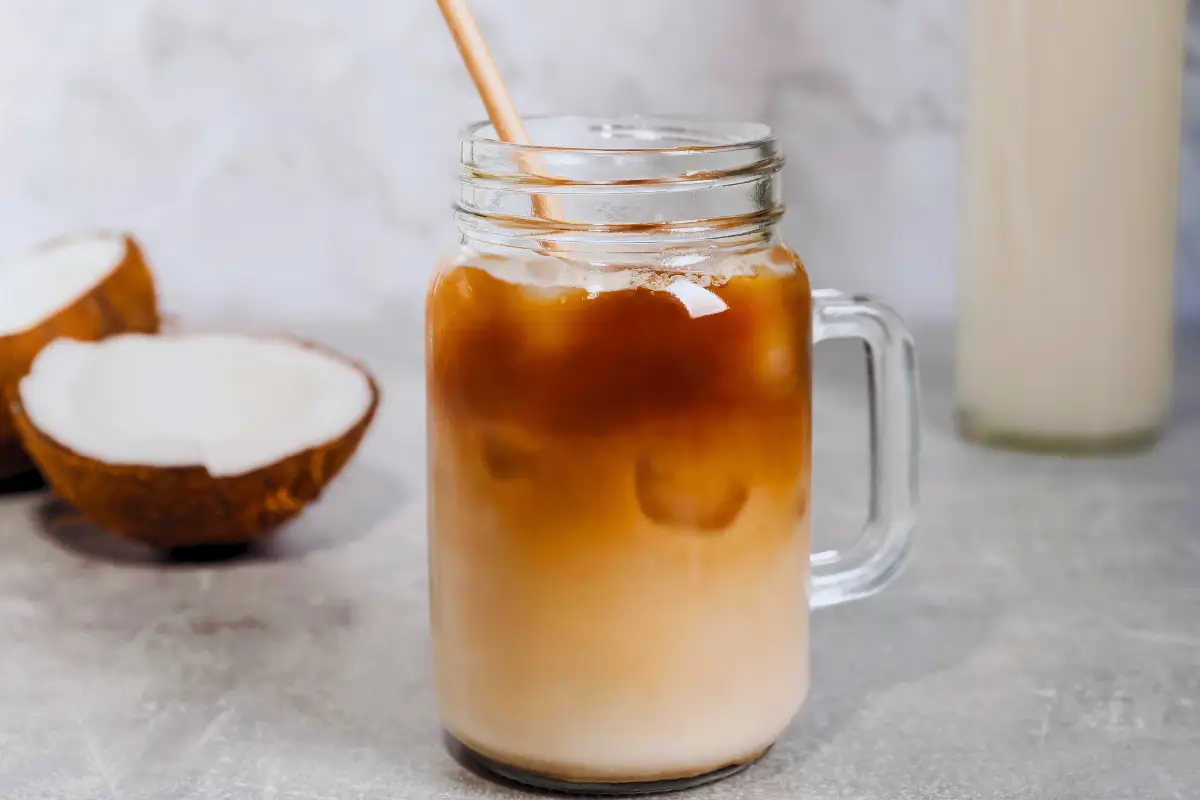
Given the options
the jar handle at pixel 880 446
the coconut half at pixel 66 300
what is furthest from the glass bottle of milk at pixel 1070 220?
the coconut half at pixel 66 300

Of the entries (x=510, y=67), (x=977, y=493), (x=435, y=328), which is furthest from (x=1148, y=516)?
(x=510, y=67)

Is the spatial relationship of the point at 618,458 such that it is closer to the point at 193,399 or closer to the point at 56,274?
the point at 193,399

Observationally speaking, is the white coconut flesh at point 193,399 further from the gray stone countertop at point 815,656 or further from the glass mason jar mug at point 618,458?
the glass mason jar mug at point 618,458

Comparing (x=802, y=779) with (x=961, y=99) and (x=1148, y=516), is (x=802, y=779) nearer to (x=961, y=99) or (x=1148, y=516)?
(x=1148, y=516)

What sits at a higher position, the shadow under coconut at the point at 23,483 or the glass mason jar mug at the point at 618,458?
the glass mason jar mug at the point at 618,458

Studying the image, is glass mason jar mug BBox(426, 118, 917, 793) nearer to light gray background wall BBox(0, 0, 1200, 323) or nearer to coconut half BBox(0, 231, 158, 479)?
coconut half BBox(0, 231, 158, 479)

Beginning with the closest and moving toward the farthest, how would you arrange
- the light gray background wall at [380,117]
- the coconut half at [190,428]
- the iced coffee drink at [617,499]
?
1. the iced coffee drink at [617,499]
2. the coconut half at [190,428]
3. the light gray background wall at [380,117]

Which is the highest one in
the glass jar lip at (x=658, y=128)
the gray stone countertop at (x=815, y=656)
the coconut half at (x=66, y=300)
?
the glass jar lip at (x=658, y=128)

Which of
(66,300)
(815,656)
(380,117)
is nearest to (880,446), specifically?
(815,656)
